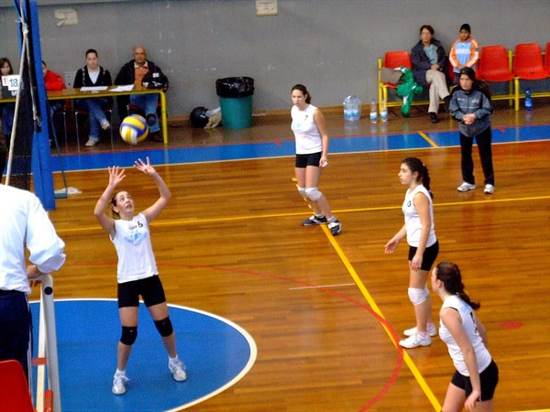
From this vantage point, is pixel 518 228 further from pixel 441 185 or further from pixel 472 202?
pixel 441 185

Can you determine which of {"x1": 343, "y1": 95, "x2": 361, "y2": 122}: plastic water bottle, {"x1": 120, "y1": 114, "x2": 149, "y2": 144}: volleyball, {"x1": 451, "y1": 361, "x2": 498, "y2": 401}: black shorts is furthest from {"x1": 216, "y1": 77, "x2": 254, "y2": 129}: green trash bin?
{"x1": 451, "y1": 361, "x2": 498, "y2": 401}: black shorts

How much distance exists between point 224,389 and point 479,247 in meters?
4.57

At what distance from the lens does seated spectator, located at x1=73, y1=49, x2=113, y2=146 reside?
759 inches

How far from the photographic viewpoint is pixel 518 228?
41.8 feet

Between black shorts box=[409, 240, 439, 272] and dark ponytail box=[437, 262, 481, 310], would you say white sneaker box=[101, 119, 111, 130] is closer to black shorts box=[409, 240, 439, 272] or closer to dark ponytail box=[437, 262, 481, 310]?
black shorts box=[409, 240, 439, 272]

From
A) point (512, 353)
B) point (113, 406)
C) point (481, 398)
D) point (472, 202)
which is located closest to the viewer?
point (481, 398)

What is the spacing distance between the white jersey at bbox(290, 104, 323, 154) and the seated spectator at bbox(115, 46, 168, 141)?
23.2ft

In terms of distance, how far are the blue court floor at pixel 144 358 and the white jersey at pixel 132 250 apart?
3.25ft

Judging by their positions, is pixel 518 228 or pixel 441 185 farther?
pixel 441 185

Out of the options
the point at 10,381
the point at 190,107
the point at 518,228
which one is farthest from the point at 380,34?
the point at 10,381

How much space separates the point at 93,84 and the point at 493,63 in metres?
7.94

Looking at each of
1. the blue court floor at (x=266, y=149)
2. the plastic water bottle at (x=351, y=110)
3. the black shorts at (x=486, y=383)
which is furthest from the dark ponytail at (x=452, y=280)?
the plastic water bottle at (x=351, y=110)

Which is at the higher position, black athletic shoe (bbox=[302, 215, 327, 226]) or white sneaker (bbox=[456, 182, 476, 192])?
white sneaker (bbox=[456, 182, 476, 192])

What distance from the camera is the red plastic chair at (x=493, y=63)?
67.4ft
